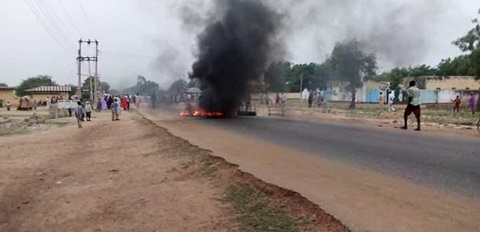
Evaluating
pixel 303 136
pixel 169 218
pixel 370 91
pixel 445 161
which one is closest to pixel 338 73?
pixel 370 91

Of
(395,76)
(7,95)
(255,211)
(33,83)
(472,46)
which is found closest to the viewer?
(255,211)

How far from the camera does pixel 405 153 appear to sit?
11.2 m

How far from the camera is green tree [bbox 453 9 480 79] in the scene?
40.7 m

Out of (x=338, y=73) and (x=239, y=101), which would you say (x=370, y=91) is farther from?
(x=239, y=101)

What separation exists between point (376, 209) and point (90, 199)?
5.35m

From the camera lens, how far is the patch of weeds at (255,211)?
595 centimetres

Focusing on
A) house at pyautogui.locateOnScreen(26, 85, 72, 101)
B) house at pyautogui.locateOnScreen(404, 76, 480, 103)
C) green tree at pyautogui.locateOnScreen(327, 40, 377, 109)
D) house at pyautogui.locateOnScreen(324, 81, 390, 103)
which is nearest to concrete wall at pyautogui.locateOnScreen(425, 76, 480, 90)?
house at pyautogui.locateOnScreen(404, 76, 480, 103)

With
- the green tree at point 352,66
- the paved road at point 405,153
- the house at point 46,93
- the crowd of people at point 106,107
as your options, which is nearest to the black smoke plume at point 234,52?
the crowd of people at point 106,107

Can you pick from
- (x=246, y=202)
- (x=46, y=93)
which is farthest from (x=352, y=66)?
(x=46, y=93)

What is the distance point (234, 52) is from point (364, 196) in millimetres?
21111

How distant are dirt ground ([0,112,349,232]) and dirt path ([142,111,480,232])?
0.93ft

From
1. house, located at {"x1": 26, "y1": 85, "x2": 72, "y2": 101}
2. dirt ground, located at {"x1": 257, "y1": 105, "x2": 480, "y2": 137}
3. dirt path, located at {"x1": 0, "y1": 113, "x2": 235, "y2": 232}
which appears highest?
house, located at {"x1": 26, "y1": 85, "x2": 72, "y2": 101}

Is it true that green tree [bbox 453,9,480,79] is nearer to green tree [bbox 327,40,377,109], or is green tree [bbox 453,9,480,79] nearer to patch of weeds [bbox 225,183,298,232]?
green tree [bbox 327,40,377,109]

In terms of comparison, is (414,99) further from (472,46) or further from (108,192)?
(472,46)
